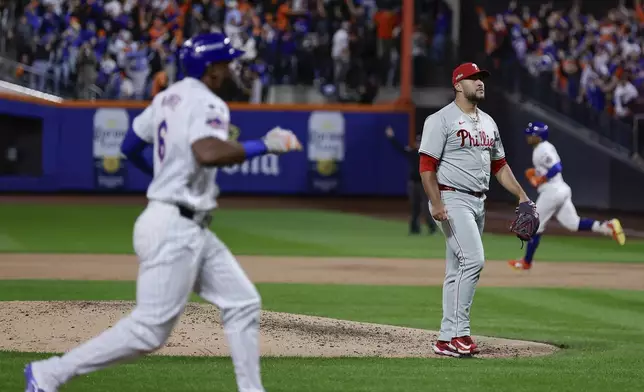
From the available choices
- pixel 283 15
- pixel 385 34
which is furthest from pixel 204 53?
pixel 385 34

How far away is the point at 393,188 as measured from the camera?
3098cm

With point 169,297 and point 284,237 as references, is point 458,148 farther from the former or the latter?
point 284,237

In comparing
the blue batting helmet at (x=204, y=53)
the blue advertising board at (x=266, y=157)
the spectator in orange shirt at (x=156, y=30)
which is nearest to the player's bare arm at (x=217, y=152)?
the blue batting helmet at (x=204, y=53)

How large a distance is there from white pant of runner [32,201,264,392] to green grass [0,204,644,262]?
12250 millimetres

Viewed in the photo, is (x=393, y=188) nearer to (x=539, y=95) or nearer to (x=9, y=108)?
(x=539, y=95)

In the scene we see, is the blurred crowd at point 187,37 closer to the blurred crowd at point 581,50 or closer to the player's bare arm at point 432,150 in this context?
the blurred crowd at point 581,50

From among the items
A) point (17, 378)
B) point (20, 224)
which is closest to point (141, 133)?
point (17, 378)

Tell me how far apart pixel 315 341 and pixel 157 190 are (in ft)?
12.3

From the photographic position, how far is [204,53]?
20.6 feet

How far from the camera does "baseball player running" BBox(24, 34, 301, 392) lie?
6.10 metres

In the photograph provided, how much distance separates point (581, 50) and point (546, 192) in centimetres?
1401

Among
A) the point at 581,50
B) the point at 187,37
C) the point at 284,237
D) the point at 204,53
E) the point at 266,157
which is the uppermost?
the point at 204,53

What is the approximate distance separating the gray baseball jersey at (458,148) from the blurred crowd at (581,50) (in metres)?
18.6

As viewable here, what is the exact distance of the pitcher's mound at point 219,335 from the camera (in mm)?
9258
